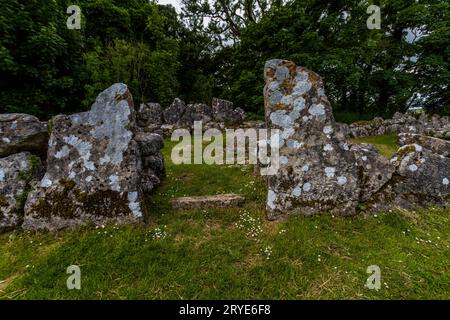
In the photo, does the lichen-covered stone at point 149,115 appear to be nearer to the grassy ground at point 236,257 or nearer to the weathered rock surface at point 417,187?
the grassy ground at point 236,257

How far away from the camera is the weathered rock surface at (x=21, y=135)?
5340 millimetres

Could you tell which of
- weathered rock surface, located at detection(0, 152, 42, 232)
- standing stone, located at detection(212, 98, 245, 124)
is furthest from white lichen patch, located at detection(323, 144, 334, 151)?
standing stone, located at detection(212, 98, 245, 124)

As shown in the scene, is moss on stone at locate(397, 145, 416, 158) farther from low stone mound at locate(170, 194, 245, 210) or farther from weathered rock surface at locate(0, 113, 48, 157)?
weathered rock surface at locate(0, 113, 48, 157)

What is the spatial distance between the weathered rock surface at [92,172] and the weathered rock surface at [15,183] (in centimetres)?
31

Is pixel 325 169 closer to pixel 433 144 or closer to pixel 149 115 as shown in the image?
pixel 433 144

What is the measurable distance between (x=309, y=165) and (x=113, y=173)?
4.36m

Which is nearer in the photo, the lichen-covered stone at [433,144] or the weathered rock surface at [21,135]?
the weathered rock surface at [21,135]

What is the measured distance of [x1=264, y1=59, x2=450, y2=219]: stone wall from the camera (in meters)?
5.22

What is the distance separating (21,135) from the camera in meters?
5.43

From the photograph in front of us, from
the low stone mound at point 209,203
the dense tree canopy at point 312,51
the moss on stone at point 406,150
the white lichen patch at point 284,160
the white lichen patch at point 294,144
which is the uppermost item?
the dense tree canopy at point 312,51

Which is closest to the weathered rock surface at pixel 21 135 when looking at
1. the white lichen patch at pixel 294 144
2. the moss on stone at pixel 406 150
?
the white lichen patch at pixel 294 144

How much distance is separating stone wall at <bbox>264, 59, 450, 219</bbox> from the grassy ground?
1.25 ft

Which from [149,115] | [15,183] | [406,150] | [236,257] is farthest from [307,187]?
[149,115]

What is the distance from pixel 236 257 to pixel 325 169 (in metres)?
2.81
